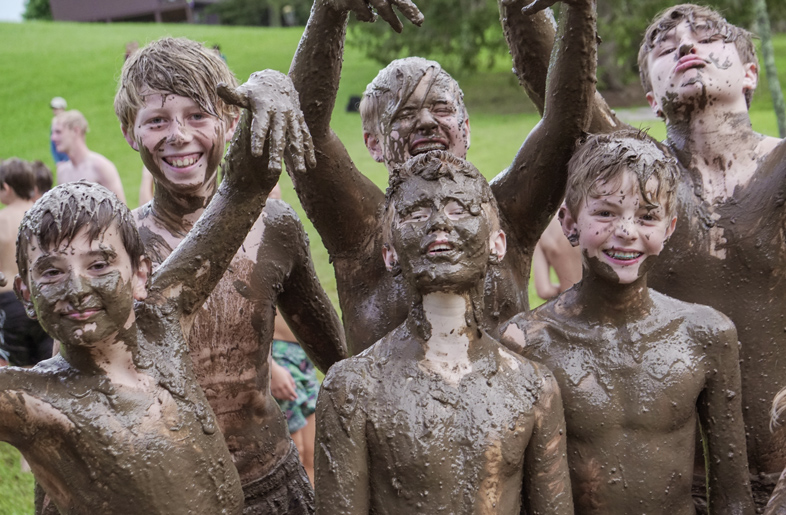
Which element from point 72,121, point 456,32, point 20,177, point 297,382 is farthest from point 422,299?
point 456,32

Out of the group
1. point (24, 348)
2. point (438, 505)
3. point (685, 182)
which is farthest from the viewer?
point (24, 348)

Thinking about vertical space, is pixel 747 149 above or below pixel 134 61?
below

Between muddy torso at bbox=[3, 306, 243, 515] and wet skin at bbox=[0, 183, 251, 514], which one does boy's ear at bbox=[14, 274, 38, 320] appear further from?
muddy torso at bbox=[3, 306, 243, 515]

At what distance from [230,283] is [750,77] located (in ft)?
6.03

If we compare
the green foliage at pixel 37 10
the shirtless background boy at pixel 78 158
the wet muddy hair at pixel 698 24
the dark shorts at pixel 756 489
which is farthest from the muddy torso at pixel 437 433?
the green foliage at pixel 37 10

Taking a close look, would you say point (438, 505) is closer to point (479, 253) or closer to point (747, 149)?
point (479, 253)

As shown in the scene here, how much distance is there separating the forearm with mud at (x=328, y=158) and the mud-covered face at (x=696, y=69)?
3.27ft

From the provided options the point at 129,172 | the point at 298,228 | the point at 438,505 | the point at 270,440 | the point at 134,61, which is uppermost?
the point at 134,61

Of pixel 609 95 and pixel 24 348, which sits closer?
pixel 24 348

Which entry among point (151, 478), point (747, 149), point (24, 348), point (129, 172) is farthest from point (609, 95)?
point (151, 478)

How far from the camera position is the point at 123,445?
2.24 metres

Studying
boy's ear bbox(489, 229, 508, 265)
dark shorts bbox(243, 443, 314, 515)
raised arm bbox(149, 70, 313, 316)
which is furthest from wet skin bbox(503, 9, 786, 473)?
dark shorts bbox(243, 443, 314, 515)

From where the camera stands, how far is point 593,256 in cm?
245

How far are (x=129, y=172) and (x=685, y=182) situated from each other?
14.0 m
